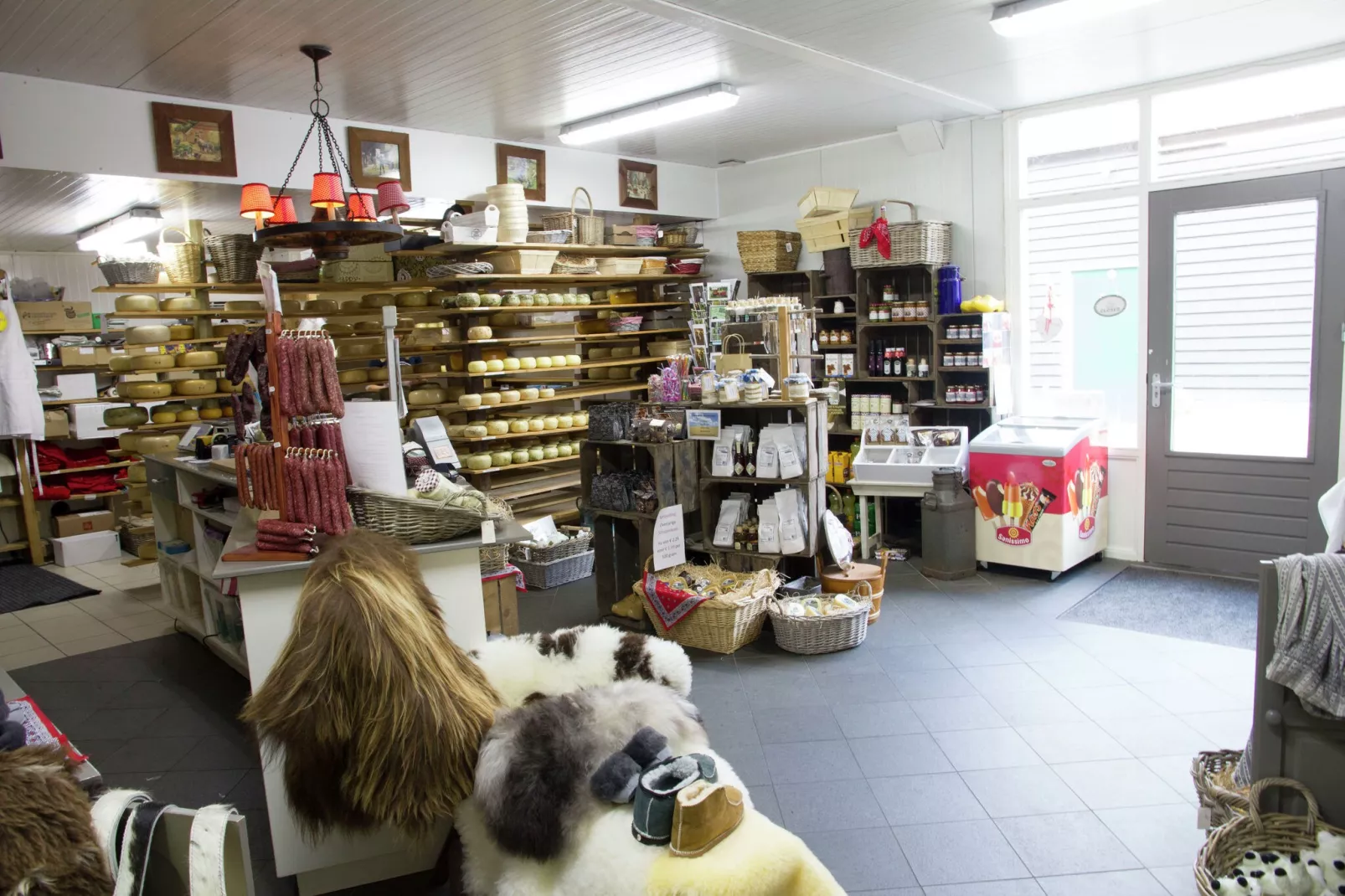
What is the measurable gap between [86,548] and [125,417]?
2069 millimetres

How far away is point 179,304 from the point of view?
707 cm

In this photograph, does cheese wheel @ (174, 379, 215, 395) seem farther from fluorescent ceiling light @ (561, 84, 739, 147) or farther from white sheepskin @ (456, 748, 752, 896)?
white sheepskin @ (456, 748, 752, 896)

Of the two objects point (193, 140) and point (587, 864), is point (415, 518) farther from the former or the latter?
point (193, 140)

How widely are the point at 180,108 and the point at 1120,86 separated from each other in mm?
6254

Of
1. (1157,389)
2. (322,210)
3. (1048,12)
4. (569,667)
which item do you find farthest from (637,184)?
(569,667)

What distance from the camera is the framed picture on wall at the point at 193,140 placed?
5562 mm

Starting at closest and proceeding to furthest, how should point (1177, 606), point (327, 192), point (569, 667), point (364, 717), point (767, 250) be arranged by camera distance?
point (364, 717), point (569, 667), point (327, 192), point (1177, 606), point (767, 250)

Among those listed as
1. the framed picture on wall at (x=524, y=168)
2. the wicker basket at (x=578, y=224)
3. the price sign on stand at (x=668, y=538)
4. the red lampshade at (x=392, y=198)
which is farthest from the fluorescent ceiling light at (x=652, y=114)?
the price sign on stand at (x=668, y=538)

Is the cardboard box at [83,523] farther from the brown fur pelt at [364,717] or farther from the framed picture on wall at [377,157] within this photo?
the brown fur pelt at [364,717]

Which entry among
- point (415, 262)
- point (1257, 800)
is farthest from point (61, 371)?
point (1257, 800)

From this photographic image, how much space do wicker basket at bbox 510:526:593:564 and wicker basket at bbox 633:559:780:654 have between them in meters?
1.55

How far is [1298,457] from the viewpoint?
19.3 feet

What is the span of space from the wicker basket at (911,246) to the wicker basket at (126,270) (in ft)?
18.0

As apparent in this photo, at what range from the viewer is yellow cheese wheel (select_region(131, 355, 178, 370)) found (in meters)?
6.99
